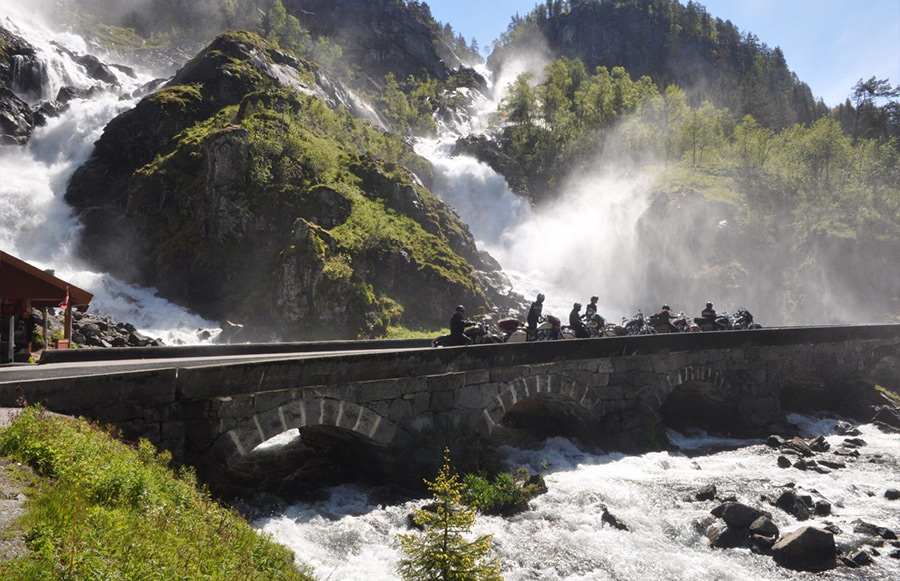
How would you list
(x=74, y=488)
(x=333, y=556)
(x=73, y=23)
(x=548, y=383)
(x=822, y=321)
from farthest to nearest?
(x=73, y=23)
(x=822, y=321)
(x=548, y=383)
(x=333, y=556)
(x=74, y=488)

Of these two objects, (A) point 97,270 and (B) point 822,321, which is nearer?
(A) point 97,270

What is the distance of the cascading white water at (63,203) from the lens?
1462 inches

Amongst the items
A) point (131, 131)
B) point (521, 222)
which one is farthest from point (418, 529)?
point (521, 222)

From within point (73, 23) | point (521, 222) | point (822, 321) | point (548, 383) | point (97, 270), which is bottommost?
point (548, 383)

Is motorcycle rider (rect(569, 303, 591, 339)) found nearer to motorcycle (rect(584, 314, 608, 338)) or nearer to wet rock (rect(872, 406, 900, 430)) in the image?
motorcycle (rect(584, 314, 608, 338))

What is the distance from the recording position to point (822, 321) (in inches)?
2371

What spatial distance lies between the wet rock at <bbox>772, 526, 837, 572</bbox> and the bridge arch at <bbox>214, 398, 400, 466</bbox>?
8.22m

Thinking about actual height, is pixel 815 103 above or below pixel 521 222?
above

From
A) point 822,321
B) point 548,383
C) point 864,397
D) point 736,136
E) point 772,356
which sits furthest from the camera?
point 736,136

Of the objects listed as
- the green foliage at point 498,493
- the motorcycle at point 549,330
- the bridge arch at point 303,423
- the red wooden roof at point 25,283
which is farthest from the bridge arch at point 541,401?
the red wooden roof at point 25,283

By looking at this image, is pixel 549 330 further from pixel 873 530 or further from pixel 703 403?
pixel 873 530

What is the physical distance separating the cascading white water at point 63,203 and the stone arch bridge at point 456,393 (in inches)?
952

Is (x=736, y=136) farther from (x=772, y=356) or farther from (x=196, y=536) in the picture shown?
(x=196, y=536)

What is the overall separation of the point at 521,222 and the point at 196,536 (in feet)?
210
